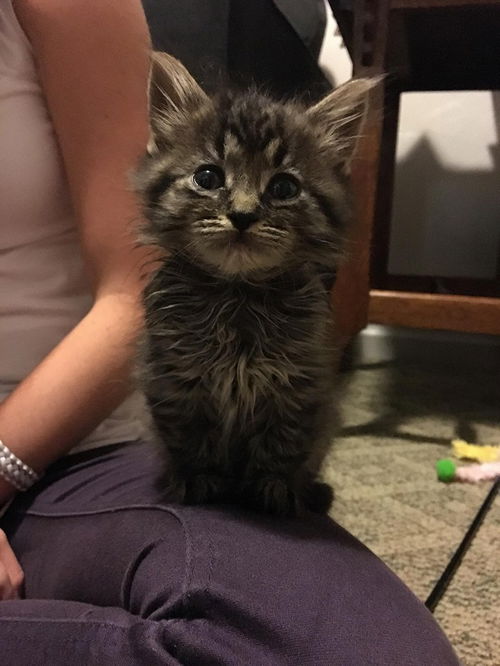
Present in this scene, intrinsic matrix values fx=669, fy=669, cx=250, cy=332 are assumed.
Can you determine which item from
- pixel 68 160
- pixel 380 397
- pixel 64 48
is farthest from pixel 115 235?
pixel 380 397

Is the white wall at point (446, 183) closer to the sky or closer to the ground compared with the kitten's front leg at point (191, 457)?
closer to the sky

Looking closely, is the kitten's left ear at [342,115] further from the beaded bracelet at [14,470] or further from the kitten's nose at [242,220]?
the beaded bracelet at [14,470]

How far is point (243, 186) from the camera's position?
701 millimetres

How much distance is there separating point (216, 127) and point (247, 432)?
353 mm

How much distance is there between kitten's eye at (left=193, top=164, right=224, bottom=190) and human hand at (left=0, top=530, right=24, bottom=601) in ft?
1.48

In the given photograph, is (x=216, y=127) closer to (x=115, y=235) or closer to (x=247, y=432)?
(x=115, y=235)

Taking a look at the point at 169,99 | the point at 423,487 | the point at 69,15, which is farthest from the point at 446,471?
the point at 69,15

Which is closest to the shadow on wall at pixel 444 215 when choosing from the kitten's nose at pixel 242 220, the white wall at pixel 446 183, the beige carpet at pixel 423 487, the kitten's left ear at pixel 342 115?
the white wall at pixel 446 183

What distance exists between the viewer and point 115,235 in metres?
0.87

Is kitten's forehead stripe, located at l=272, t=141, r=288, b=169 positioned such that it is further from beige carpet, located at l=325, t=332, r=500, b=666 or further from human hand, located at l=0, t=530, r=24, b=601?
beige carpet, located at l=325, t=332, r=500, b=666

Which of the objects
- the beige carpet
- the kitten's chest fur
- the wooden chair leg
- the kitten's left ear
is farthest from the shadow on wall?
the kitten's chest fur

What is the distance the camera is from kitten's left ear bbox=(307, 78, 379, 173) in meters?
0.80

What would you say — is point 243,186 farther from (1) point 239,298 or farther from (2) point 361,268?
(2) point 361,268

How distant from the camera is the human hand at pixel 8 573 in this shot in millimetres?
714
